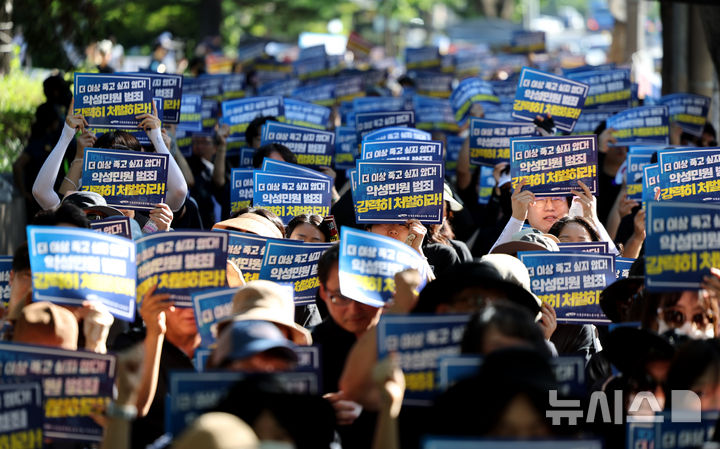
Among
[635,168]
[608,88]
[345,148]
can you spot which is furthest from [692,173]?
[608,88]

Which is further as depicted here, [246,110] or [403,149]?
[246,110]

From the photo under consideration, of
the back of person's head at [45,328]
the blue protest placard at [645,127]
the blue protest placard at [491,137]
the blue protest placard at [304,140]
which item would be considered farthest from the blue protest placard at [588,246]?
the blue protest placard at [645,127]

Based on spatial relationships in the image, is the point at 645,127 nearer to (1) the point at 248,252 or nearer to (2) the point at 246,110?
(2) the point at 246,110

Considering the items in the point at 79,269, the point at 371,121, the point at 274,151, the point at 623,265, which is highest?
the point at 371,121

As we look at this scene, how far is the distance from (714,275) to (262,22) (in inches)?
1719

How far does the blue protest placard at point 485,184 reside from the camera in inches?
483

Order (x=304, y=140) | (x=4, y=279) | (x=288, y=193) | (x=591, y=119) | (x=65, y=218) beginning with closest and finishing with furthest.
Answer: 1. (x=65, y=218)
2. (x=4, y=279)
3. (x=288, y=193)
4. (x=304, y=140)
5. (x=591, y=119)

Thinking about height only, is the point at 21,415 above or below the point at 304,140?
below

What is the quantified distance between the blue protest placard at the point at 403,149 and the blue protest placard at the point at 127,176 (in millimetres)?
1991

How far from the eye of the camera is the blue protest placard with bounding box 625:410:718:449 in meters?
4.39

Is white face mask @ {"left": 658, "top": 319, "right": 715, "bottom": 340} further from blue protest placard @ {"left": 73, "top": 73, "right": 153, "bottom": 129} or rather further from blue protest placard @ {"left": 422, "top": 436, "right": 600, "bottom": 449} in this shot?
blue protest placard @ {"left": 73, "top": 73, "right": 153, "bottom": 129}

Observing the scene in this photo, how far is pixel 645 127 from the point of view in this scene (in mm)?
12469

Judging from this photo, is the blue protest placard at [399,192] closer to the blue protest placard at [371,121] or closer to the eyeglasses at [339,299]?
the eyeglasses at [339,299]

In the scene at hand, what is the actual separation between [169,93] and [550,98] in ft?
11.1
